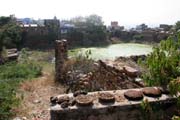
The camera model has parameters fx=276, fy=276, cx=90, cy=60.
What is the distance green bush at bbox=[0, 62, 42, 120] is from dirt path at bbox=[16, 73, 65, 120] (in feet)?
0.70

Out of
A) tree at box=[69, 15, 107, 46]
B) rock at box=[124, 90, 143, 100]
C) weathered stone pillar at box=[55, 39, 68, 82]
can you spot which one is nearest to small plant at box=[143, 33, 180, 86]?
rock at box=[124, 90, 143, 100]

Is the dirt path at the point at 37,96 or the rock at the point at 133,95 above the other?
the rock at the point at 133,95

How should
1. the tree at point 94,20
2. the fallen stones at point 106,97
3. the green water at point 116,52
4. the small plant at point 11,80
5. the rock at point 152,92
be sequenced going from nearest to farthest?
the fallen stones at point 106,97 < the rock at point 152,92 < the small plant at point 11,80 < the green water at point 116,52 < the tree at point 94,20

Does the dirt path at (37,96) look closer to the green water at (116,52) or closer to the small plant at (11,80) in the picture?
the small plant at (11,80)

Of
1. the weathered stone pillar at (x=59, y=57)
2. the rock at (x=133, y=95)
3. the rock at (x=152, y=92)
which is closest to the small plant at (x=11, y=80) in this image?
the weathered stone pillar at (x=59, y=57)

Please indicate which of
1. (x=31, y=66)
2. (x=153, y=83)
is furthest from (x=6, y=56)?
(x=153, y=83)

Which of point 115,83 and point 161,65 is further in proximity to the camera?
point 115,83

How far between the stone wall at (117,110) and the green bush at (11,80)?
2.42 m

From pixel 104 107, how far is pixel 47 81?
480 cm

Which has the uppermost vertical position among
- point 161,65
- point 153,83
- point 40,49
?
point 161,65

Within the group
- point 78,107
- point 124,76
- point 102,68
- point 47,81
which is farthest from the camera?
point 47,81

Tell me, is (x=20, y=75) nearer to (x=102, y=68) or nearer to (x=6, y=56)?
(x=6, y=56)

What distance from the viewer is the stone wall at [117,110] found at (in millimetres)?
3260

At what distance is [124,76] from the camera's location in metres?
5.14
